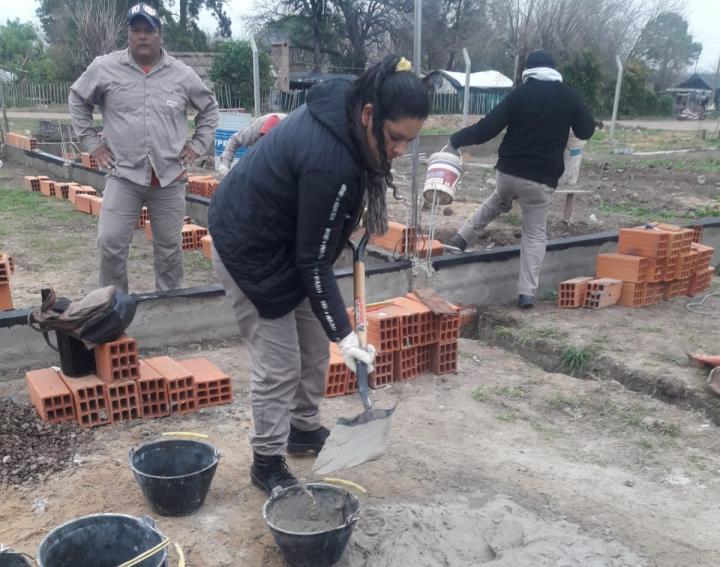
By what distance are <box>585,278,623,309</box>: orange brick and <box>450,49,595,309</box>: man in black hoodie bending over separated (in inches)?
19.8

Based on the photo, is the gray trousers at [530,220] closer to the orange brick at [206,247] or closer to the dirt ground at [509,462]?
the dirt ground at [509,462]

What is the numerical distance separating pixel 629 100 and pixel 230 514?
38.3 metres

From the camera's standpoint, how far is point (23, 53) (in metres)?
45.4

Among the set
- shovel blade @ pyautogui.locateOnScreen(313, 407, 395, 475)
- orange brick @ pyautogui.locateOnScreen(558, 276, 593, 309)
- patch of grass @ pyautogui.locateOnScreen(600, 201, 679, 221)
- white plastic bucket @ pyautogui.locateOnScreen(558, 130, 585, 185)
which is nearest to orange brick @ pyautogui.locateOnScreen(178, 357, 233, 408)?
shovel blade @ pyautogui.locateOnScreen(313, 407, 395, 475)

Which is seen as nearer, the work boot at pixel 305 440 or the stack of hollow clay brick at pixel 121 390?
the work boot at pixel 305 440

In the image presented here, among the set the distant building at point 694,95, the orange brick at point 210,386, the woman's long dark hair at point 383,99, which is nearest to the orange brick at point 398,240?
the orange brick at point 210,386

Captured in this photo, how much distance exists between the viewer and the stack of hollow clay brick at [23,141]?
48.5 feet

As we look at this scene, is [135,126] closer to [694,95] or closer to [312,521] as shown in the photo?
[312,521]

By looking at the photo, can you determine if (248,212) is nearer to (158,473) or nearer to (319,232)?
(319,232)

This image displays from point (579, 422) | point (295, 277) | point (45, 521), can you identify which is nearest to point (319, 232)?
point (295, 277)

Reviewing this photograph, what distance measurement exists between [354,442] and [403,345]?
1945 mm

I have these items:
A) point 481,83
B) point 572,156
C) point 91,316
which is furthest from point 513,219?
point 481,83

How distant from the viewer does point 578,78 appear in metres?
32.2

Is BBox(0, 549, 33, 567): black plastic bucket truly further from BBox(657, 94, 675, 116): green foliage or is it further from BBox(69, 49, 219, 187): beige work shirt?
BBox(657, 94, 675, 116): green foliage
